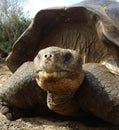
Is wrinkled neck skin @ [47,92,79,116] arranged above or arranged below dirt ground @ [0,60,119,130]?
above

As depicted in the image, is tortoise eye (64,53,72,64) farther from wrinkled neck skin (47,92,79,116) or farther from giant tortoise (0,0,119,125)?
wrinkled neck skin (47,92,79,116)

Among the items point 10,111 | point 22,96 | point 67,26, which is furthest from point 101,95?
point 67,26

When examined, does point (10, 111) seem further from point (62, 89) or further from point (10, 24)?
point (10, 24)

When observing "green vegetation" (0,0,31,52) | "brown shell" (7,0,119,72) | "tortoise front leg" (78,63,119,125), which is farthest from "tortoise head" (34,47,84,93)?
"green vegetation" (0,0,31,52)

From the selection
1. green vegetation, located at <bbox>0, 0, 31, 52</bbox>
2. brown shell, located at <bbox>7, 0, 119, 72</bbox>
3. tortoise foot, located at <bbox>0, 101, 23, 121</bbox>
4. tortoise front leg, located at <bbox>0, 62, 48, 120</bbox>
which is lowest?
green vegetation, located at <bbox>0, 0, 31, 52</bbox>

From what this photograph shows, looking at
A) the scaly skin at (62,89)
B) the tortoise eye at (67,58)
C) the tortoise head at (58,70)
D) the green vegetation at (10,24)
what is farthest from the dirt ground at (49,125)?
the green vegetation at (10,24)

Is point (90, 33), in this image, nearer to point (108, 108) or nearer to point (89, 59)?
point (89, 59)

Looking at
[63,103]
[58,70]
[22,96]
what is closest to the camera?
[58,70]
